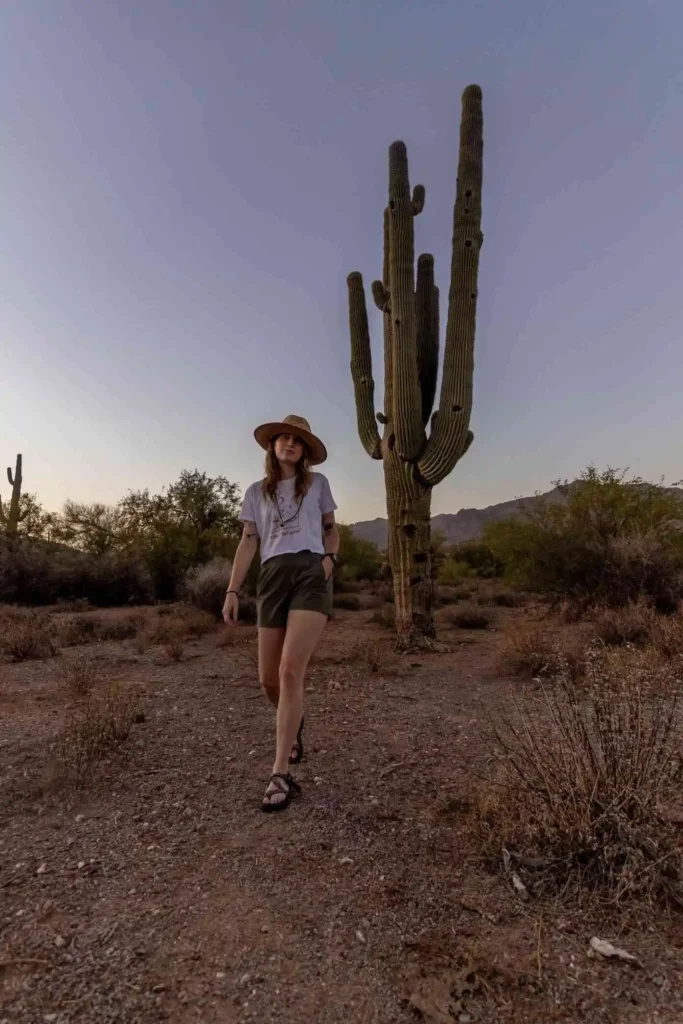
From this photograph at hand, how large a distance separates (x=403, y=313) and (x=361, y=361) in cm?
172

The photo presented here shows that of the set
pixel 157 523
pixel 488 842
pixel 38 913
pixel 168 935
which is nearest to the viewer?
pixel 168 935

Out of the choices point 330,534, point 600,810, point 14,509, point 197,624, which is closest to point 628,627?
point 330,534

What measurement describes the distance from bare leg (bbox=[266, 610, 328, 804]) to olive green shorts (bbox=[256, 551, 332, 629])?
109 mm

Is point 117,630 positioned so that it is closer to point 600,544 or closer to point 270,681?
point 270,681

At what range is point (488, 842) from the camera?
254 centimetres

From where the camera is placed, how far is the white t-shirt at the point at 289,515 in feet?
11.5

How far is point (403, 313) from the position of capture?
28.8 feet

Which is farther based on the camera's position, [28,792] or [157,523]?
[157,523]

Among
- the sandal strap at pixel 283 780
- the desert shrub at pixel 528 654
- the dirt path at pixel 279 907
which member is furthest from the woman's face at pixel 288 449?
the desert shrub at pixel 528 654

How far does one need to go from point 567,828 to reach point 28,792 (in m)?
2.87

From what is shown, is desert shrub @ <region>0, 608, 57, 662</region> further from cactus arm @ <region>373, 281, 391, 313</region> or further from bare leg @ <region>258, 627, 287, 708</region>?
cactus arm @ <region>373, 281, 391, 313</region>

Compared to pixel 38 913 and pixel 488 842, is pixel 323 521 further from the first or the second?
pixel 38 913

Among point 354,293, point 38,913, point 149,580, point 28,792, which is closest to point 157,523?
point 149,580

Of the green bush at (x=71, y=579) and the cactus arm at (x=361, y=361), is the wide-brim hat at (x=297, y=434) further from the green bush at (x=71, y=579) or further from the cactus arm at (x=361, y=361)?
the green bush at (x=71, y=579)
